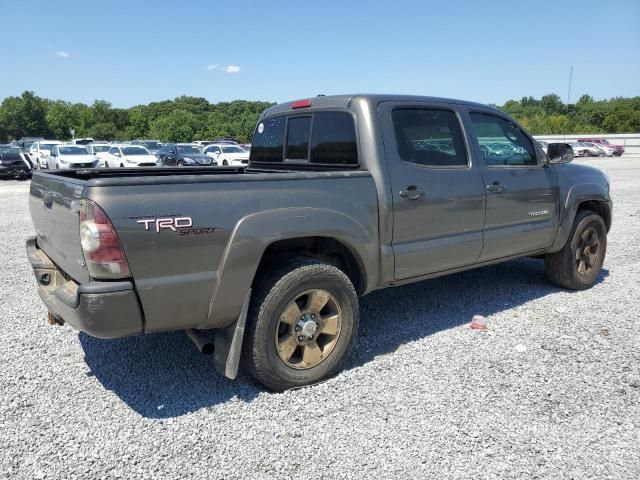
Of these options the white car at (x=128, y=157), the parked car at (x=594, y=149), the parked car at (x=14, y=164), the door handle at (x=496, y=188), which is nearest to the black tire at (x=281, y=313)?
the door handle at (x=496, y=188)

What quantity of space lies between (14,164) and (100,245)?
2298cm

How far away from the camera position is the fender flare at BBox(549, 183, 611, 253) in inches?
196

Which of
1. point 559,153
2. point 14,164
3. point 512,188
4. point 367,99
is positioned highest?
point 367,99

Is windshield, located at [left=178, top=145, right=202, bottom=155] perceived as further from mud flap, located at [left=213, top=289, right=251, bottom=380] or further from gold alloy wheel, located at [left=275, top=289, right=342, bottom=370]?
mud flap, located at [left=213, top=289, right=251, bottom=380]

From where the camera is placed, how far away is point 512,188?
14.5 feet

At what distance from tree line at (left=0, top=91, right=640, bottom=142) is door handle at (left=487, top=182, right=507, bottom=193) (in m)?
65.7

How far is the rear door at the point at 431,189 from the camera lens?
367 centimetres

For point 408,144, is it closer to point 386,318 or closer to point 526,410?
point 386,318

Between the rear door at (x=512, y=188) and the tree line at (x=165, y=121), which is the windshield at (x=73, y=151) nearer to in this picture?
the rear door at (x=512, y=188)

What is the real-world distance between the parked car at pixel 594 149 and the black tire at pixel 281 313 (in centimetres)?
4585

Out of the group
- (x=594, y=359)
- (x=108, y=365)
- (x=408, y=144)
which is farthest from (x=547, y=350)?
(x=108, y=365)

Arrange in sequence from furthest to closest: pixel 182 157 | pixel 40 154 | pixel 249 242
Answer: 1. pixel 40 154
2. pixel 182 157
3. pixel 249 242

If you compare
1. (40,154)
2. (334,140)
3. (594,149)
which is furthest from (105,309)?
(594,149)

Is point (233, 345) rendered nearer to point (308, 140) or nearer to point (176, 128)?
point (308, 140)
